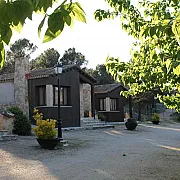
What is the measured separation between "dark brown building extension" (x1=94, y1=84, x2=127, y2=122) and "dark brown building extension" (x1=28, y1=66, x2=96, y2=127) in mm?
6257

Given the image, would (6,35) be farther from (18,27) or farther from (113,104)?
(113,104)

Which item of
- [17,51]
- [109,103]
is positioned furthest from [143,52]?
[17,51]

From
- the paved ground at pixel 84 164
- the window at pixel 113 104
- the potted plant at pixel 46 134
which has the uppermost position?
the window at pixel 113 104

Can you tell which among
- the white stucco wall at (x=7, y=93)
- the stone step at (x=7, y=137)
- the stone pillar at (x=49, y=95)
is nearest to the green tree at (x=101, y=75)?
the white stucco wall at (x=7, y=93)

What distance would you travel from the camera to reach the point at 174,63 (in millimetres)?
2764

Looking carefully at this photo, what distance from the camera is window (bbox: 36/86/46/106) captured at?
72.1 feet

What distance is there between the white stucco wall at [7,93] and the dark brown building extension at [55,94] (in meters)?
1.39

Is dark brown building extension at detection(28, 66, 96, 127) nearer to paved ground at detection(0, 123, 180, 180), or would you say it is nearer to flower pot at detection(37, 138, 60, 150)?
paved ground at detection(0, 123, 180, 180)

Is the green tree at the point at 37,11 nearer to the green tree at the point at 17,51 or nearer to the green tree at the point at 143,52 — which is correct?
the green tree at the point at 143,52

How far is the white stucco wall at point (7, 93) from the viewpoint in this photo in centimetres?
2230

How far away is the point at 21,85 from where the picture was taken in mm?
21828

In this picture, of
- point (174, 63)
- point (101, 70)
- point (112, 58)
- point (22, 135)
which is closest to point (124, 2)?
point (112, 58)

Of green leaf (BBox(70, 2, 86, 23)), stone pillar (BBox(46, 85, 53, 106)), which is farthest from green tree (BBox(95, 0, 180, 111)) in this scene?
stone pillar (BBox(46, 85, 53, 106))

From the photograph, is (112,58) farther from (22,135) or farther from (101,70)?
(101,70)
